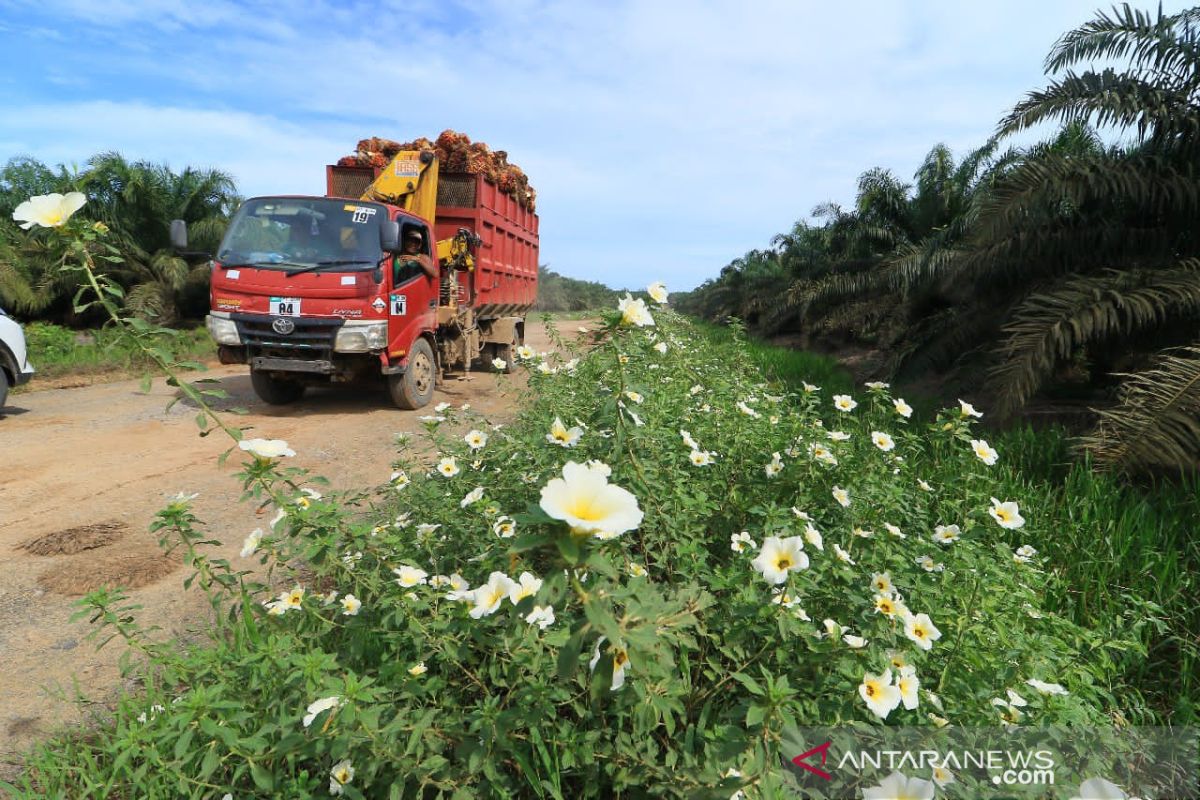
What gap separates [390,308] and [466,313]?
2.47 meters

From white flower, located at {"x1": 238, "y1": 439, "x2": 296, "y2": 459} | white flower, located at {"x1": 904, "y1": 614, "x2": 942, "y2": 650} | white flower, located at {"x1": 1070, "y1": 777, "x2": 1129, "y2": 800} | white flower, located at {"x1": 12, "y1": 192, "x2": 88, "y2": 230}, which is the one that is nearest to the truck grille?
white flower, located at {"x1": 12, "y1": 192, "x2": 88, "y2": 230}

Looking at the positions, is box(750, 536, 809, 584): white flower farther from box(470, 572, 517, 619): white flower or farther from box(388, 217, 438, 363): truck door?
box(388, 217, 438, 363): truck door

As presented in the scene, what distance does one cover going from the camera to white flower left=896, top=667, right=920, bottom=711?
159 centimetres

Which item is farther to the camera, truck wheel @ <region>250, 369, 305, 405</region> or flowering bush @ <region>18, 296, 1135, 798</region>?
truck wheel @ <region>250, 369, 305, 405</region>

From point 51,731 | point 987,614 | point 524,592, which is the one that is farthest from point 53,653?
point 987,614

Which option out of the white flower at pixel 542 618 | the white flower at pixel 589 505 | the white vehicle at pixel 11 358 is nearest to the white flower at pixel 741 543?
the white flower at pixel 542 618

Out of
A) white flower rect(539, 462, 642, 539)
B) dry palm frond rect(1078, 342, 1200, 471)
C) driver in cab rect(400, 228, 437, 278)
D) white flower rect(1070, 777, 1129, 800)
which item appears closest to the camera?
white flower rect(539, 462, 642, 539)

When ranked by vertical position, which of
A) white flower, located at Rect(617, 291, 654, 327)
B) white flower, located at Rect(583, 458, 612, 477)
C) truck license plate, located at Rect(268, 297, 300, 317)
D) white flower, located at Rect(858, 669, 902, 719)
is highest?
truck license plate, located at Rect(268, 297, 300, 317)

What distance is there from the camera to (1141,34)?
5527 mm

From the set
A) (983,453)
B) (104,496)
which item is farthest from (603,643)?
(104,496)

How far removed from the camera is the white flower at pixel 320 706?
1.49 m

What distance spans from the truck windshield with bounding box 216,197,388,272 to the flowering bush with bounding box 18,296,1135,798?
5.00 m

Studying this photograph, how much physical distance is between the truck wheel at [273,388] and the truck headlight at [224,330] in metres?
0.55

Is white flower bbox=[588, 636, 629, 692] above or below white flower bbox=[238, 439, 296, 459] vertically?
below
